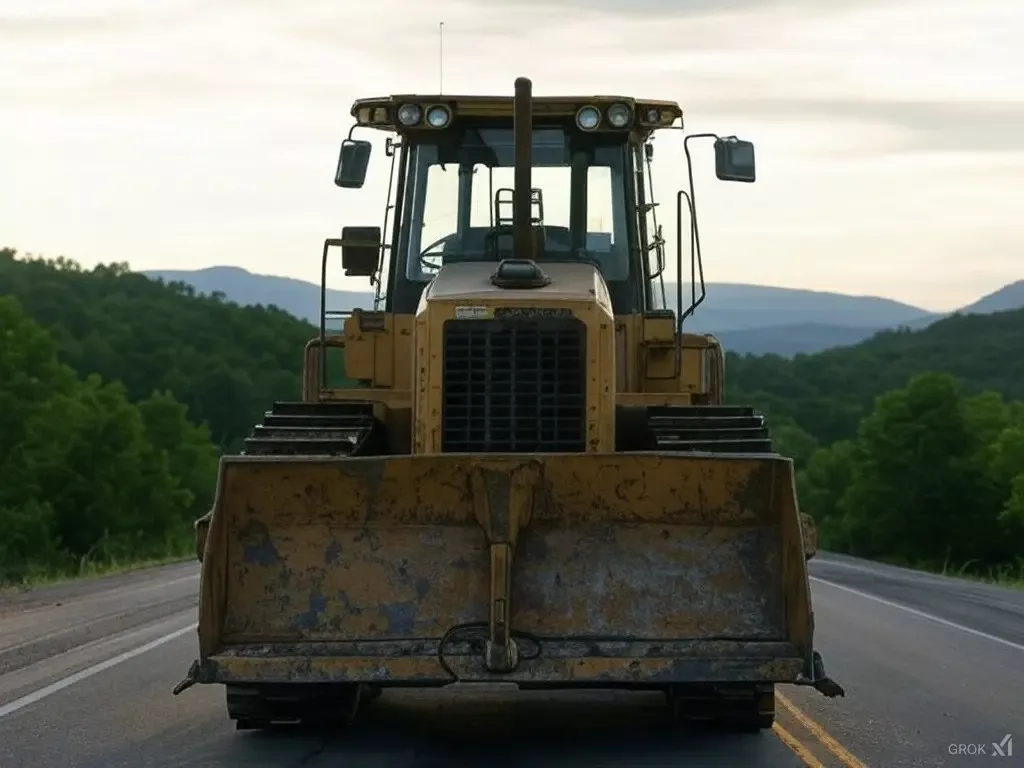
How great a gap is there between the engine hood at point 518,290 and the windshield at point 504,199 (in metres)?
0.30

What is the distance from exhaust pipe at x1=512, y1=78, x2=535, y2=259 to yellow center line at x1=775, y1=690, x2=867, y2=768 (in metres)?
3.38

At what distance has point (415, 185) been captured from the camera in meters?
13.1

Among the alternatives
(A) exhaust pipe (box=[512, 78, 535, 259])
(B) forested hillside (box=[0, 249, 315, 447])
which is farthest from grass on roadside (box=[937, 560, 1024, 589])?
(B) forested hillside (box=[0, 249, 315, 447])

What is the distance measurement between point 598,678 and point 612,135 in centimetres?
474

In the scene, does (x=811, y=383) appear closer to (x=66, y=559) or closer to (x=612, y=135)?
(x=66, y=559)

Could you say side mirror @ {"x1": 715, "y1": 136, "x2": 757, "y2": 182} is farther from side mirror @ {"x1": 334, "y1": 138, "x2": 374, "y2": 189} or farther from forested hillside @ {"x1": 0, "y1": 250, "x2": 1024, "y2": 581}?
forested hillside @ {"x1": 0, "y1": 250, "x2": 1024, "y2": 581}

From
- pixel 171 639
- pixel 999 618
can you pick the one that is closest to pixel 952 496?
pixel 999 618

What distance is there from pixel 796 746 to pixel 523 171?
3960 millimetres

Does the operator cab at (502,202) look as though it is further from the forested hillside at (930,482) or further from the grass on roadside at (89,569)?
the forested hillside at (930,482)

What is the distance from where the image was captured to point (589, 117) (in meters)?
12.9

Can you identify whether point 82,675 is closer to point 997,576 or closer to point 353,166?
point 353,166

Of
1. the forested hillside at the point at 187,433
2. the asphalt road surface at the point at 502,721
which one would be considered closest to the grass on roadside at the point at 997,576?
the forested hillside at the point at 187,433

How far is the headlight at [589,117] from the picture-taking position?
12.8m

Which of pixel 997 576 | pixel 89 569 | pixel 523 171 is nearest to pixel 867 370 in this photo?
pixel 997 576
